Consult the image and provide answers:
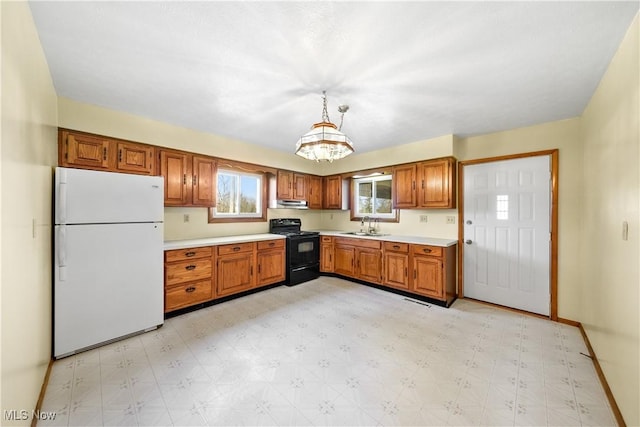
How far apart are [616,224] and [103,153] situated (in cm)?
459

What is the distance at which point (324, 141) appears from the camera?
2.37m

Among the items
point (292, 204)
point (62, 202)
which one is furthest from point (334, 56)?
point (292, 204)

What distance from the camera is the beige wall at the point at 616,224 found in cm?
144

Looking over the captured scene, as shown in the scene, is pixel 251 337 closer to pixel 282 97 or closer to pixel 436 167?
pixel 282 97

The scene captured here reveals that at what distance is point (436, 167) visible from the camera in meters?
3.75

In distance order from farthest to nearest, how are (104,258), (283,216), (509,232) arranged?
(283,216) < (509,232) < (104,258)

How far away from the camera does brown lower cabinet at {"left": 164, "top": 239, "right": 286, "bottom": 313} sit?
9.82 ft

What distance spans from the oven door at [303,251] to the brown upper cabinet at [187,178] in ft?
4.80

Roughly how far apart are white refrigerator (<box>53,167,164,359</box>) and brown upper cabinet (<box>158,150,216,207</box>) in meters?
0.54

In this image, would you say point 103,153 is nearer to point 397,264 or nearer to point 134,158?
point 134,158

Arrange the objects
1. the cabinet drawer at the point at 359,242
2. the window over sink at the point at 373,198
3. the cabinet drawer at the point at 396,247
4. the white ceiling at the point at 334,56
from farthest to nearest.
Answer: the window over sink at the point at 373,198, the cabinet drawer at the point at 359,242, the cabinet drawer at the point at 396,247, the white ceiling at the point at 334,56

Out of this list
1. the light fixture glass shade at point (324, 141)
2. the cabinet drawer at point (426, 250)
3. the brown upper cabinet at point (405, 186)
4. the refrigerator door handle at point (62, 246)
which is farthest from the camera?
the brown upper cabinet at point (405, 186)

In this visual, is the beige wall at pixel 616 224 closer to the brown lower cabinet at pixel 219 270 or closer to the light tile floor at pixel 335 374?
the light tile floor at pixel 335 374

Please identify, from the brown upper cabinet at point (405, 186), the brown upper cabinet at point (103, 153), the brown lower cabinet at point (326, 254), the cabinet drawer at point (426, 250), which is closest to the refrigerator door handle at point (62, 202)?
the brown upper cabinet at point (103, 153)
